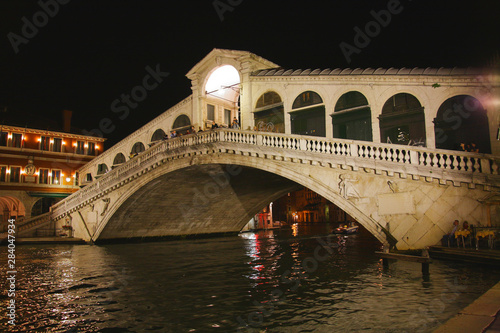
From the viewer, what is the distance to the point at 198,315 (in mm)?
7473

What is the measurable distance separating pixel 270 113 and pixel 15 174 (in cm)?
2630

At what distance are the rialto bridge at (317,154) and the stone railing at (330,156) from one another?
55 millimetres

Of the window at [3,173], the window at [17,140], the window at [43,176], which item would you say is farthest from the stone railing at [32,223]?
the window at [17,140]

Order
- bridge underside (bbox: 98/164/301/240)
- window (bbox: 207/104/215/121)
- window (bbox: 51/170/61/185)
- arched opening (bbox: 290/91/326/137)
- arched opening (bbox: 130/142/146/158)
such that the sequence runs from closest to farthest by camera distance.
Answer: arched opening (bbox: 290/91/326/137) → bridge underside (bbox: 98/164/301/240) → window (bbox: 207/104/215/121) → arched opening (bbox: 130/142/146/158) → window (bbox: 51/170/61/185)

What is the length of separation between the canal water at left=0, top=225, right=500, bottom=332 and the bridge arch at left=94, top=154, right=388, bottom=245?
4651 mm

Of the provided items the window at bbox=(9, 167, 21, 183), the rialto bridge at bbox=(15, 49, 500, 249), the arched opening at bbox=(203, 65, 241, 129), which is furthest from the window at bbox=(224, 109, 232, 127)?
the window at bbox=(9, 167, 21, 183)

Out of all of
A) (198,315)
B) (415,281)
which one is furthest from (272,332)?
(415,281)

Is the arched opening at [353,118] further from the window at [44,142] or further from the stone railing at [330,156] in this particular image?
the window at [44,142]

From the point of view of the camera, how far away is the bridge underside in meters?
22.3

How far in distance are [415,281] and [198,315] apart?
20.6ft

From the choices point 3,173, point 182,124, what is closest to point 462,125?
point 182,124

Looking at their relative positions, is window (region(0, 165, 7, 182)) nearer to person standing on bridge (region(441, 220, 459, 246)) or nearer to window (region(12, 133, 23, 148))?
window (region(12, 133, 23, 148))

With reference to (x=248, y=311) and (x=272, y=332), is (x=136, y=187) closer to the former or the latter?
(x=248, y=311)

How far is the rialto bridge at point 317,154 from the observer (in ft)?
44.2
